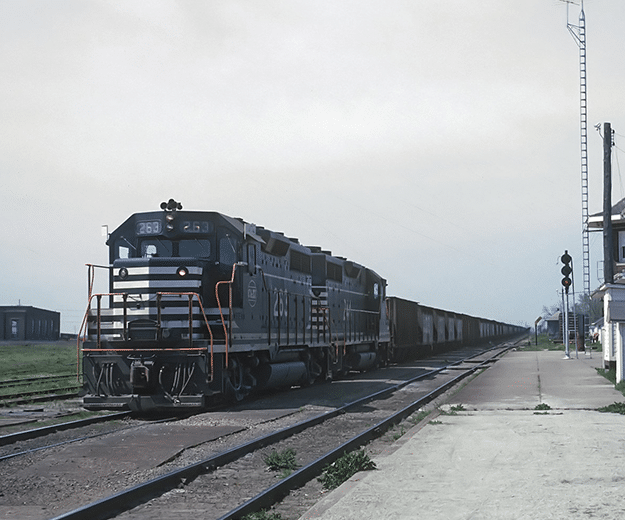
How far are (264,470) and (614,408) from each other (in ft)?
24.8

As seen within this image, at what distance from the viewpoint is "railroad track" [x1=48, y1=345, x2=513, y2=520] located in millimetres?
7320

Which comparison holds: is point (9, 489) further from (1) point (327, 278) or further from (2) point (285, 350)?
(1) point (327, 278)

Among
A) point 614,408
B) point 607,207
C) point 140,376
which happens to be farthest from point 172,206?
point 607,207

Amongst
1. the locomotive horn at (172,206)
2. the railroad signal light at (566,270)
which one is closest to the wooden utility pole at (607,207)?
the railroad signal light at (566,270)

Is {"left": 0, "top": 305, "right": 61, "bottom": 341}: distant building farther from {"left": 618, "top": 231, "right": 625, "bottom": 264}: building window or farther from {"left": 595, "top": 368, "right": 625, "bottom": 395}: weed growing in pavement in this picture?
{"left": 595, "top": 368, "right": 625, "bottom": 395}: weed growing in pavement

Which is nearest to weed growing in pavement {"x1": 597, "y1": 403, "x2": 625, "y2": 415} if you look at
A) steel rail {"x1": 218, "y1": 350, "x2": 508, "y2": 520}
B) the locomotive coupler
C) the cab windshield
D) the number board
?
steel rail {"x1": 218, "y1": 350, "x2": 508, "y2": 520}

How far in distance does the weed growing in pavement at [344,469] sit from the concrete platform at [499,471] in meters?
0.20

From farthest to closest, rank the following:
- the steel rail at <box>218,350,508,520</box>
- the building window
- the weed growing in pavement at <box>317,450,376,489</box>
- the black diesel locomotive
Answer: the building window, the black diesel locomotive, the weed growing in pavement at <box>317,450,376,489</box>, the steel rail at <box>218,350,508,520</box>

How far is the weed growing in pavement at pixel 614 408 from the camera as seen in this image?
1404 cm

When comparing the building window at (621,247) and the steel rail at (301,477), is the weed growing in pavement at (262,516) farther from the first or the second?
the building window at (621,247)

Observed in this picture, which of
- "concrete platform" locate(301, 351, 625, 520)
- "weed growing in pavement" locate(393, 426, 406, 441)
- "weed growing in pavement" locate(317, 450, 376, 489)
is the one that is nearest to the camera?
"concrete platform" locate(301, 351, 625, 520)

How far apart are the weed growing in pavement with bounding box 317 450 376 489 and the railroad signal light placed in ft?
95.5

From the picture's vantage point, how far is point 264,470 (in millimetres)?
9523

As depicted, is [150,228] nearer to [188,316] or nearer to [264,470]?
[188,316]
